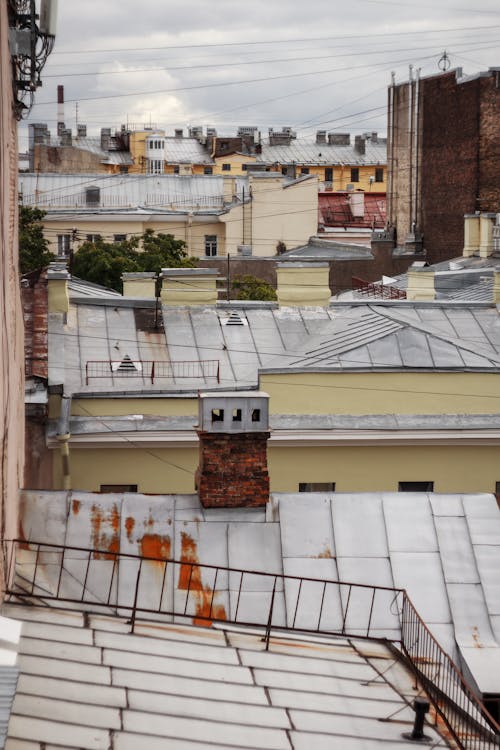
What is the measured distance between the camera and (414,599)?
455 inches

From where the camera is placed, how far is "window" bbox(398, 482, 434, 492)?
18750 millimetres

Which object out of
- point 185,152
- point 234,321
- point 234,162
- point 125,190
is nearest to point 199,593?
point 234,321

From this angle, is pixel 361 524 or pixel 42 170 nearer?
pixel 361 524

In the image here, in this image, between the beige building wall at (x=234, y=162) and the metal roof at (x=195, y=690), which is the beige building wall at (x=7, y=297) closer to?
the metal roof at (x=195, y=690)

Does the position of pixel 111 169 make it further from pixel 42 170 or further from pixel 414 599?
pixel 414 599

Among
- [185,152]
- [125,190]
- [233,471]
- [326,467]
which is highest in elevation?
[185,152]

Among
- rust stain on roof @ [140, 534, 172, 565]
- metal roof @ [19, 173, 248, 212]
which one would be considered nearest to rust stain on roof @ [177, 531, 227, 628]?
rust stain on roof @ [140, 534, 172, 565]

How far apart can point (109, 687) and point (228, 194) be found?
61.8 m

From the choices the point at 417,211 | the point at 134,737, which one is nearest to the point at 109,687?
the point at 134,737

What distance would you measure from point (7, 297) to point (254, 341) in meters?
11.5

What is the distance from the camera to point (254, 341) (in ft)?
71.3

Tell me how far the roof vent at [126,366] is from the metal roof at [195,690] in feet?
36.7

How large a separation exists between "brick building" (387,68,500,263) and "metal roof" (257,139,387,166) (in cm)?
3576

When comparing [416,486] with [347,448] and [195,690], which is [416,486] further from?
[195,690]
